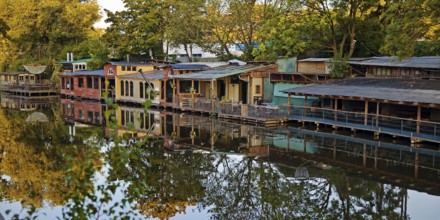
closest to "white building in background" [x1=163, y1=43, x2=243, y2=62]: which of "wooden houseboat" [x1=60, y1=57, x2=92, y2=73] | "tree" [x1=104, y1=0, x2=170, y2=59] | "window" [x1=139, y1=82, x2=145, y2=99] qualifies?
"tree" [x1=104, y1=0, x2=170, y2=59]

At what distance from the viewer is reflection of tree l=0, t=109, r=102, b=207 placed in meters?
16.0

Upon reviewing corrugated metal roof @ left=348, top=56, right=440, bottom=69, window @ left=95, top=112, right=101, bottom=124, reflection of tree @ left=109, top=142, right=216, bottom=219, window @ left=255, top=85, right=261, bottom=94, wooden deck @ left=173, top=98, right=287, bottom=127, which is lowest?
window @ left=95, top=112, right=101, bottom=124

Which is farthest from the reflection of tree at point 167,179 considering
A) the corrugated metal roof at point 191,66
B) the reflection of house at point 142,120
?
the corrugated metal roof at point 191,66

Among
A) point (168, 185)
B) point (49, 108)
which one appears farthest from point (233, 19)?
point (168, 185)

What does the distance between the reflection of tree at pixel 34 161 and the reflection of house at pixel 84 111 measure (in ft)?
10.6

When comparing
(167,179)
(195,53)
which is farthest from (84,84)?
(167,179)

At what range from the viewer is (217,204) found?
15.6 m

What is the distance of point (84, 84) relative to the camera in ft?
183

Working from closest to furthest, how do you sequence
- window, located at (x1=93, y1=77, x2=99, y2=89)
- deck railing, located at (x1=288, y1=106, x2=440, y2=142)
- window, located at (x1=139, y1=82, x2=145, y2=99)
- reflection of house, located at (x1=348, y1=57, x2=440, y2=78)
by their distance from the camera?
1. deck railing, located at (x1=288, y1=106, x2=440, y2=142)
2. reflection of house, located at (x1=348, y1=57, x2=440, y2=78)
3. window, located at (x1=139, y1=82, x2=145, y2=99)
4. window, located at (x1=93, y1=77, x2=99, y2=89)

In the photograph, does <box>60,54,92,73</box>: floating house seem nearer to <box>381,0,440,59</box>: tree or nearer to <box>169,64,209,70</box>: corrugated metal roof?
<box>169,64,209,70</box>: corrugated metal roof

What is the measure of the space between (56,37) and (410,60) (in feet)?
171

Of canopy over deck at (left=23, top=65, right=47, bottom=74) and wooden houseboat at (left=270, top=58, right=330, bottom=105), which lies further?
canopy over deck at (left=23, top=65, right=47, bottom=74)

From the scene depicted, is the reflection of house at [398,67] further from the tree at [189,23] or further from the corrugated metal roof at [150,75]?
the tree at [189,23]

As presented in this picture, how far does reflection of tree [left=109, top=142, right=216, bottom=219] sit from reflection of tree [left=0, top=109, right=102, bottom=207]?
2.38 metres
